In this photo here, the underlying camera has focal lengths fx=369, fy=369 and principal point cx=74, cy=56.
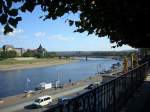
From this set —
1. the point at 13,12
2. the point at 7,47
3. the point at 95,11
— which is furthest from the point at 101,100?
the point at 7,47

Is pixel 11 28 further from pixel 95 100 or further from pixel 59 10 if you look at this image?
pixel 95 100

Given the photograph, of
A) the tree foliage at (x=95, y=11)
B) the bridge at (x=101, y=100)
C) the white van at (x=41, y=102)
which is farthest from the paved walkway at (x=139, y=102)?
the white van at (x=41, y=102)

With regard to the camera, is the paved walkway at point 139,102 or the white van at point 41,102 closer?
the paved walkway at point 139,102

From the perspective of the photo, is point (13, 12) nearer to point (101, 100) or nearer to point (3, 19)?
point (3, 19)

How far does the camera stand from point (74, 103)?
11.6ft

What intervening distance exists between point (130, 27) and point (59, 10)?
1285 millimetres

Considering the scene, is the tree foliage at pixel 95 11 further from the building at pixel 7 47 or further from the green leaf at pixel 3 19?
the building at pixel 7 47

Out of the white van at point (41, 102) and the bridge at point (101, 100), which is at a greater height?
the bridge at point (101, 100)

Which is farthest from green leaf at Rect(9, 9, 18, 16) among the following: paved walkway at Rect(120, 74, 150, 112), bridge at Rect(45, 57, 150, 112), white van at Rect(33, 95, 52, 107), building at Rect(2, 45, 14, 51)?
building at Rect(2, 45, 14, 51)

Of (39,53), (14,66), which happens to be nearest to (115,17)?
(14,66)

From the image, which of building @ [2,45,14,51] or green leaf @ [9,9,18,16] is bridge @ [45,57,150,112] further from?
building @ [2,45,14,51]

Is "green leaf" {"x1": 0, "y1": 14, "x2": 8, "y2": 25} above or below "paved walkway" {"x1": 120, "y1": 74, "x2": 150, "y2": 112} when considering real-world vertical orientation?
above

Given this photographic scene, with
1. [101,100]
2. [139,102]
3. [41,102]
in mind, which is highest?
[101,100]

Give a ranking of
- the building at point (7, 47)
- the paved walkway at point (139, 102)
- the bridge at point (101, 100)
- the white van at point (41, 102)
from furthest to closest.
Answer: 1. the building at point (7, 47)
2. the white van at point (41, 102)
3. the paved walkway at point (139, 102)
4. the bridge at point (101, 100)
